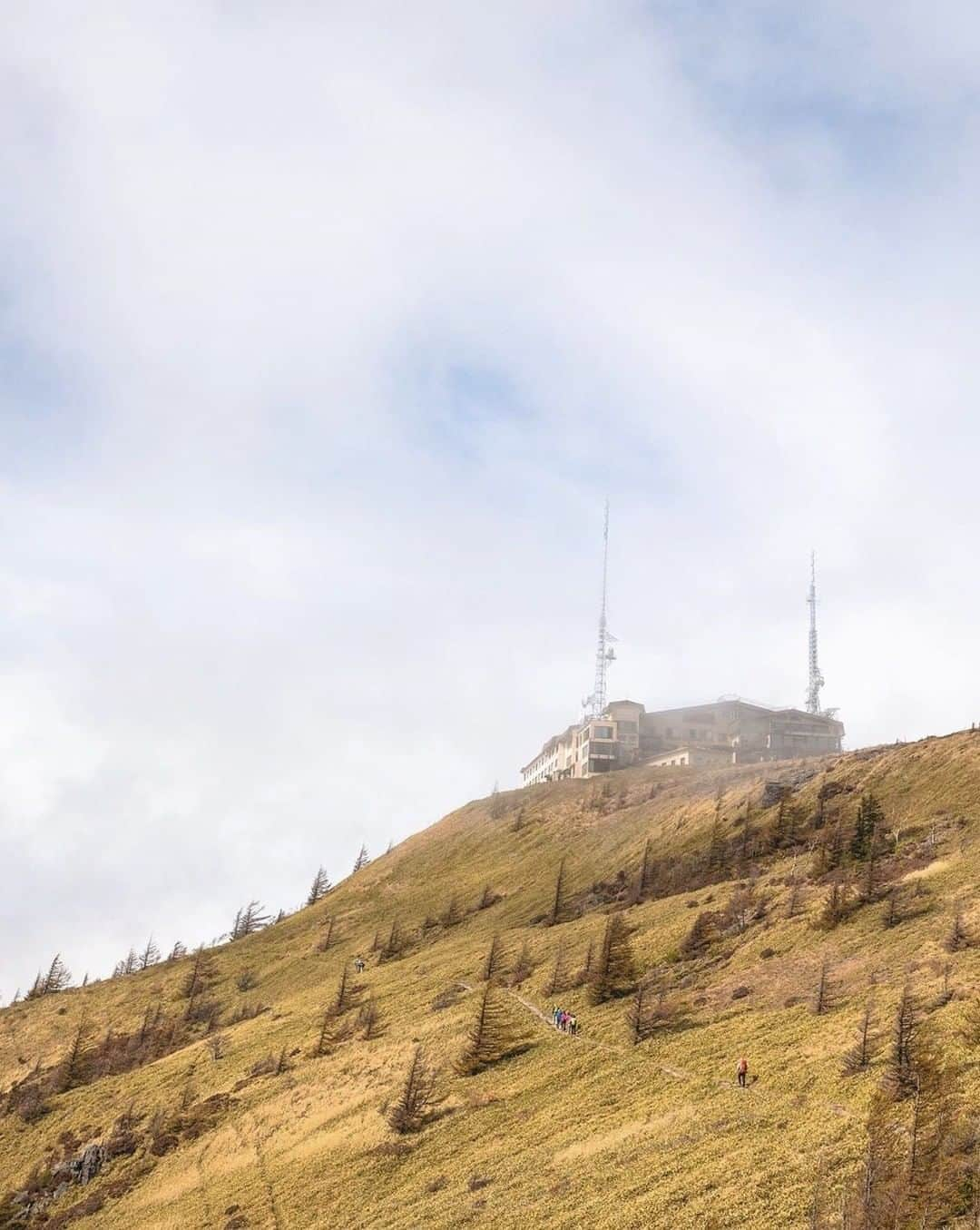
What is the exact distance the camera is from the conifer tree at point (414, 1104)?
193 ft

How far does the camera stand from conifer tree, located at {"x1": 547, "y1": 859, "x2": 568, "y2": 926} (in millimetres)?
106250

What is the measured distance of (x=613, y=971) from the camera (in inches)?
2857

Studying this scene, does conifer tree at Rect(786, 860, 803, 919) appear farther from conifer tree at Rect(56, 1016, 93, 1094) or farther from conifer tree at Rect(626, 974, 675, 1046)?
conifer tree at Rect(56, 1016, 93, 1094)

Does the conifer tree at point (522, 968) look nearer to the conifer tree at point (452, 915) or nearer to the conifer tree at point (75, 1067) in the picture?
the conifer tree at point (452, 915)

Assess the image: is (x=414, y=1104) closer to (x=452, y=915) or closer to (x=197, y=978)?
(x=452, y=915)

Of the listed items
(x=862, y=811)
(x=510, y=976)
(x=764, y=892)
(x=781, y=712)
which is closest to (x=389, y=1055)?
(x=510, y=976)

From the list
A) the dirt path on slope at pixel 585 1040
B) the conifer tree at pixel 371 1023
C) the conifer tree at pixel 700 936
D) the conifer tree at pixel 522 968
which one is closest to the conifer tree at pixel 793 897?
the conifer tree at pixel 700 936

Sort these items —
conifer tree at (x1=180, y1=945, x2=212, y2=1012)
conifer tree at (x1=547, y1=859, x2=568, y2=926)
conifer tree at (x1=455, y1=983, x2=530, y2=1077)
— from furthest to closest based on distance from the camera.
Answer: conifer tree at (x1=180, y1=945, x2=212, y2=1012) → conifer tree at (x1=547, y1=859, x2=568, y2=926) → conifer tree at (x1=455, y1=983, x2=530, y2=1077)

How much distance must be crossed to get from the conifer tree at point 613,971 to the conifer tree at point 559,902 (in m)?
31.2

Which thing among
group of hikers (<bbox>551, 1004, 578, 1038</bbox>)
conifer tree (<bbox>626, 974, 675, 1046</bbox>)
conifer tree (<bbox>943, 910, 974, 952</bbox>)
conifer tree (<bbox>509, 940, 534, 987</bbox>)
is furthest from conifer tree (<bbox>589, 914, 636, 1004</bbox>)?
conifer tree (<bbox>943, 910, 974, 952</bbox>)

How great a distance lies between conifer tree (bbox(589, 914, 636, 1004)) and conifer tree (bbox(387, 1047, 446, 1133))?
45.9ft

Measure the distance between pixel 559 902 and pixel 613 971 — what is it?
38.3 metres

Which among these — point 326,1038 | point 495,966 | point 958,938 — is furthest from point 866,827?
point 326,1038

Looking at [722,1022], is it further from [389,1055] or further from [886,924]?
[389,1055]
